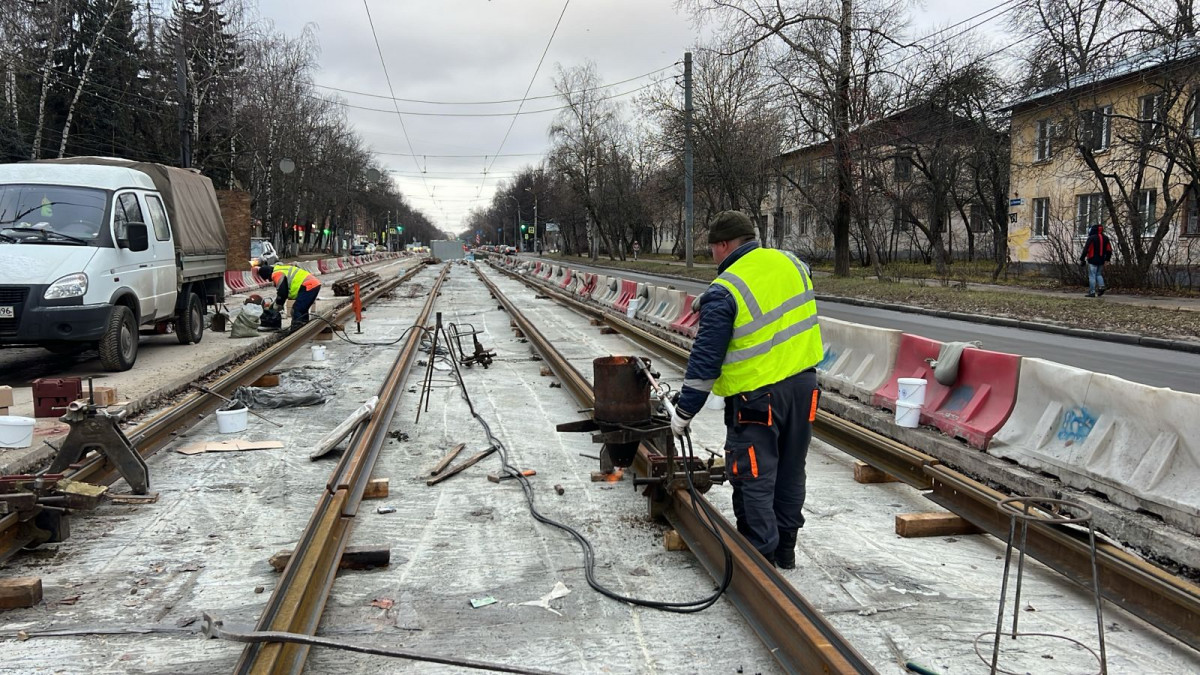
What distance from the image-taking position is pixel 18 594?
4000 millimetres

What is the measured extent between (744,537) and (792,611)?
912 mm

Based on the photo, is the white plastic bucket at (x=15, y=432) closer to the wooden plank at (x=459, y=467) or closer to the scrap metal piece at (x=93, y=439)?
the scrap metal piece at (x=93, y=439)

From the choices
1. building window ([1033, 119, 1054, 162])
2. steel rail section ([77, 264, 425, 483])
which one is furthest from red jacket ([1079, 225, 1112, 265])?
steel rail section ([77, 264, 425, 483])

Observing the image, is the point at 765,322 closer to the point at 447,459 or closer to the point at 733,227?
the point at 733,227

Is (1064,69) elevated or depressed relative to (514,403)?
elevated

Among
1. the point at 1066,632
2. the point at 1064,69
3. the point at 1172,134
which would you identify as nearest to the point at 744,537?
the point at 1066,632

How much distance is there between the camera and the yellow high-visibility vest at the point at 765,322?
13.2 ft

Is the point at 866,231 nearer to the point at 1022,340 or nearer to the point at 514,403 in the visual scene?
the point at 1022,340

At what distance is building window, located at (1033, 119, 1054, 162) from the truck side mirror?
23.7 metres

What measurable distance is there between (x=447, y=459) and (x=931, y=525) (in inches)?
142

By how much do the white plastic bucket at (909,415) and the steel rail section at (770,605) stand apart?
9.64 ft

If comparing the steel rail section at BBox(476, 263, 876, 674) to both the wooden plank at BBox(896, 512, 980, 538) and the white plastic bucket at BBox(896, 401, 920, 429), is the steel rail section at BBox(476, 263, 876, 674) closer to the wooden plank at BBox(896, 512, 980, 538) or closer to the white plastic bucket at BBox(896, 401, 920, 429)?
the wooden plank at BBox(896, 512, 980, 538)

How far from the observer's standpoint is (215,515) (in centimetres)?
544

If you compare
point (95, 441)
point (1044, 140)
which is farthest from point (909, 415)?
point (1044, 140)
